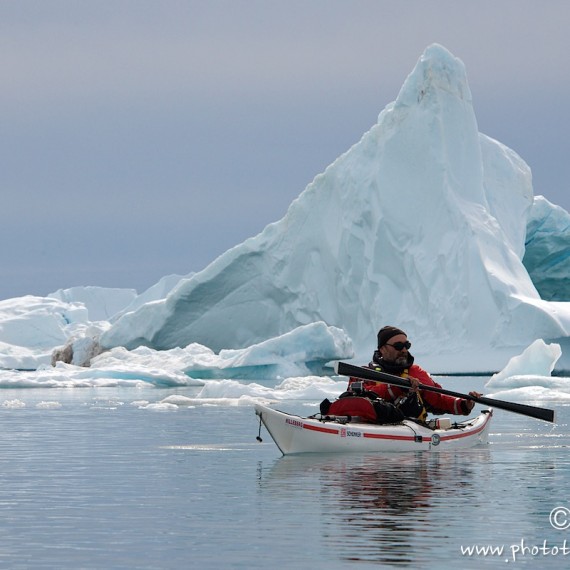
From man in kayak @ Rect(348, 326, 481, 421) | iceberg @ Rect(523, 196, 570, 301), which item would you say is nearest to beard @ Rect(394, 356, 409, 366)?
man in kayak @ Rect(348, 326, 481, 421)

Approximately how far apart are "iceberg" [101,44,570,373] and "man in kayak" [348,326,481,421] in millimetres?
23055

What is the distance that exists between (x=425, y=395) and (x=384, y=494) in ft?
13.0

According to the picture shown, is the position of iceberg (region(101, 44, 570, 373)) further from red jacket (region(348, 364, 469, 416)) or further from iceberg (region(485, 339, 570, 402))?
red jacket (region(348, 364, 469, 416))

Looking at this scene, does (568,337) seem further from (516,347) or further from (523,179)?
(523,179)

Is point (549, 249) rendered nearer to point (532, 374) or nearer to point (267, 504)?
point (532, 374)

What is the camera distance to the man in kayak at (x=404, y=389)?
1195 cm

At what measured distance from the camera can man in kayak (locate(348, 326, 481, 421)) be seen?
1195 cm

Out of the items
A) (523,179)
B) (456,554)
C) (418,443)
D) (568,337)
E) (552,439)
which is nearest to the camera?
(456,554)

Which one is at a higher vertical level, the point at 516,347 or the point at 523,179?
the point at 523,179

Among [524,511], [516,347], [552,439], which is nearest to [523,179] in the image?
[516,347]

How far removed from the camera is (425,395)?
1257 centimetres

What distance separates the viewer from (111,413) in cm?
2064

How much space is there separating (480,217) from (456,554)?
32.3m

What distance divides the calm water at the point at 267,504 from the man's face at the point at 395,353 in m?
0.99
